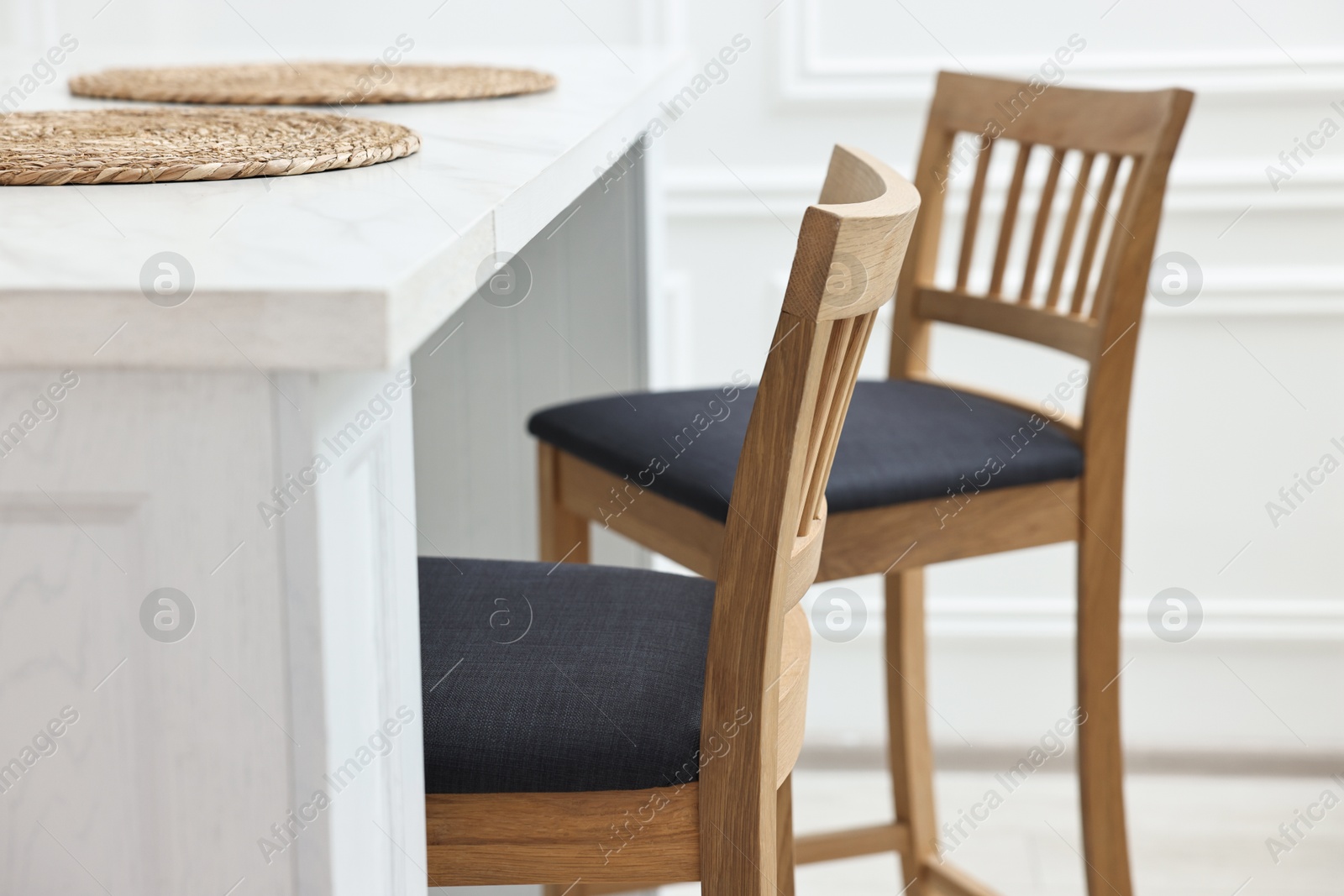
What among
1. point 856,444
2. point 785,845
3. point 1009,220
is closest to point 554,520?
point 856,444

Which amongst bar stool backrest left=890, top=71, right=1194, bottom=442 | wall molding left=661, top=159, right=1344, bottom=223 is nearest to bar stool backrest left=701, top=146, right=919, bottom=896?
bar stool backrest left=890, top=71, right=1194, bottom=442

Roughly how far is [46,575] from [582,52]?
1.31m

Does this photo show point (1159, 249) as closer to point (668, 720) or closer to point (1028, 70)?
point (1028, 70)

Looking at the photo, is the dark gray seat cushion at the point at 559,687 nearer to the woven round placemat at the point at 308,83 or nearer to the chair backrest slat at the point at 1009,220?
the woven round placemat at the point at 308,83

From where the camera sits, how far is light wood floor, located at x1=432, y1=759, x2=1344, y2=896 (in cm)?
167

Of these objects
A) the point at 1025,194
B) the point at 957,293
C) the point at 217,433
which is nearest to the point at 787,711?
the point at 217,433

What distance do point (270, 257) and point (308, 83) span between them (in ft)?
2.89

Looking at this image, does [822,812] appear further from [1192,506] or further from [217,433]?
[217,433]

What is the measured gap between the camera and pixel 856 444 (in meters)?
1.17

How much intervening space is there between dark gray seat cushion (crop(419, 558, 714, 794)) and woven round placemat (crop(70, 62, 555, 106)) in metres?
0.53

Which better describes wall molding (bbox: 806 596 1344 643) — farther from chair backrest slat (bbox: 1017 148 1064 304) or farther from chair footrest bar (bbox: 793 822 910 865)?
chair backrest slat (bbox: 1017 148 1064 304)

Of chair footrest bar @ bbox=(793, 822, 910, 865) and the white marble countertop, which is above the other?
the white marble countertop

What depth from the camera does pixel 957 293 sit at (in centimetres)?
143

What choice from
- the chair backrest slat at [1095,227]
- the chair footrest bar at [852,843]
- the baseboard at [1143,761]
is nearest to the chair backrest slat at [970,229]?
the chair backrest slat at [1095,227]
